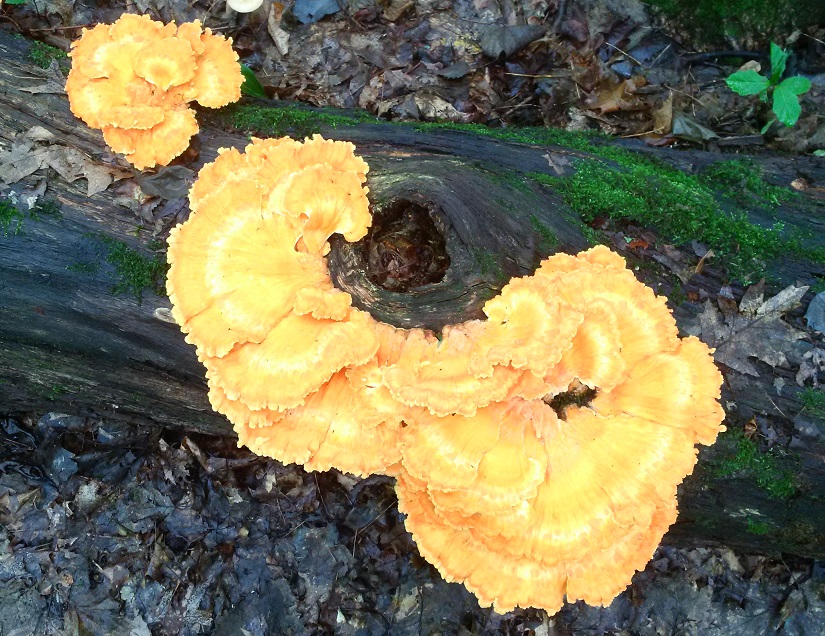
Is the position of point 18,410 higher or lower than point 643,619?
higher

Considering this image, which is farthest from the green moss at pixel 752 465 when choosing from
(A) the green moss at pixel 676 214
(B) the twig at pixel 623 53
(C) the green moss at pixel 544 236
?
(B) the twig at pixel 623 53

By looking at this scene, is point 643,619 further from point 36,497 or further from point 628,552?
point 36,497

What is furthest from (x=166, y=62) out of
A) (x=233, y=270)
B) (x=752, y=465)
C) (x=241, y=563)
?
(x=752, y=465)

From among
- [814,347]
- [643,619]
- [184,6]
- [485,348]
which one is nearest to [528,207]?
[485,348]

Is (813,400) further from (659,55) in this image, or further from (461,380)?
(659,55)

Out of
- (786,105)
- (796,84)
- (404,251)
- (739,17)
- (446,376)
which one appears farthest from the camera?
(739,17)

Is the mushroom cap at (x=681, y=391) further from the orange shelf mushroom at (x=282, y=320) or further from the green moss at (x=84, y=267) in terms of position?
the green moss at (x=84, y=267)

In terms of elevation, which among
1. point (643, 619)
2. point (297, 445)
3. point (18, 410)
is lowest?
point (643, 619)

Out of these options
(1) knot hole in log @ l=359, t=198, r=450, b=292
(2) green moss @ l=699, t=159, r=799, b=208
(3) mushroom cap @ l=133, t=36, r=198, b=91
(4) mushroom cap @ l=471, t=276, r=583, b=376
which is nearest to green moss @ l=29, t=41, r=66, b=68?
(3) mushroom cap @ l=133, t=36, r=198, b=91
